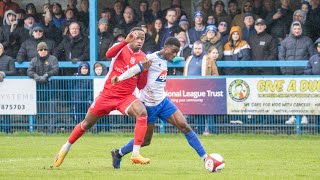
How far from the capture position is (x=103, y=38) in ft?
76.5

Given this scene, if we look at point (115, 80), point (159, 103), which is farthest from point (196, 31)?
point (115, 80)

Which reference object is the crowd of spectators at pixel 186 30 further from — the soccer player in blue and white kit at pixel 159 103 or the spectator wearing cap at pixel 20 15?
the soccer player in blue and white kit at pixel 159 103

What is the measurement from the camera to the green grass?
13.2m

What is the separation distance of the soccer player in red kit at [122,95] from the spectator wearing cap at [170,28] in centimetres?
814

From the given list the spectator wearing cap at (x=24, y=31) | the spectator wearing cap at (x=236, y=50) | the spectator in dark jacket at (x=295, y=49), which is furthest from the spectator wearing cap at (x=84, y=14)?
the spectator in dark jacket at (x=295, y=49)

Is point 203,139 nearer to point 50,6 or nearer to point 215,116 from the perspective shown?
point 215,116

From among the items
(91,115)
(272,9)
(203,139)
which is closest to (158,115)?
(91,115)

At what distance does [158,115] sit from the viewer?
14.5 metres

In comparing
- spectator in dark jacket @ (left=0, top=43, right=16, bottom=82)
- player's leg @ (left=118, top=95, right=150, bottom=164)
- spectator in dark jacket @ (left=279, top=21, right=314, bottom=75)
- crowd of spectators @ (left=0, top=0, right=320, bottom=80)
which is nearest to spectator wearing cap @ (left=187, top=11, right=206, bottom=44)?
crowd of spectators @ (left=0, top=0, right=320, bottom=80)

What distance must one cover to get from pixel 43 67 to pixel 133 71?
330 inches

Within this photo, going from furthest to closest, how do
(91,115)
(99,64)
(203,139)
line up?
(99,64), (203,139), (91,115)

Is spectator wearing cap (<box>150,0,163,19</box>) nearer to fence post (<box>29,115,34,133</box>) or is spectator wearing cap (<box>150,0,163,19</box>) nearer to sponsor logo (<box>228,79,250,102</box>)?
sponsor logo (<box>228,79,250,102</box>)

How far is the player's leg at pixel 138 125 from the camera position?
1386 centimetres

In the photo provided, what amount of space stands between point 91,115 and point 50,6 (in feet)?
35.2
